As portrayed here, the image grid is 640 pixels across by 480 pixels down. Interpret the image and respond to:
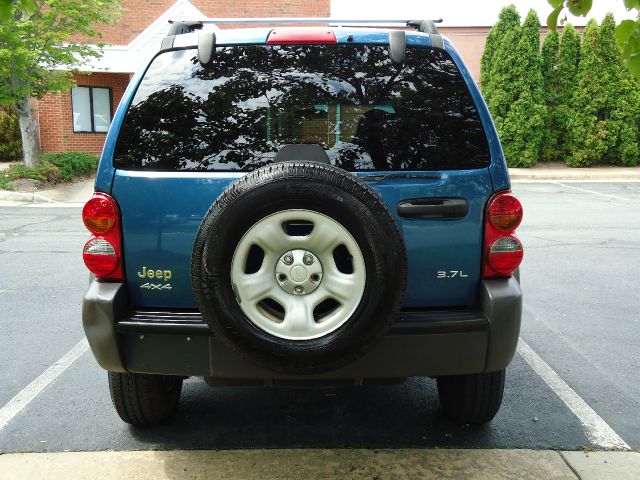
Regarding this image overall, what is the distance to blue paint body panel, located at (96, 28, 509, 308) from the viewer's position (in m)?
2.85

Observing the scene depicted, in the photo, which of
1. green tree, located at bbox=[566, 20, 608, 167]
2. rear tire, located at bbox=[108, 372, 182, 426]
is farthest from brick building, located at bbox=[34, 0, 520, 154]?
rear tire, located at bbox=[108, 372, 182, 426]

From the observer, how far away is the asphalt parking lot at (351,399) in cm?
346

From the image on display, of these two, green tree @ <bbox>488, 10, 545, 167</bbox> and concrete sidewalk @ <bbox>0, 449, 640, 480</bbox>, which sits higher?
green tree @ <bbox>488, 10, 545, 167</bbox>

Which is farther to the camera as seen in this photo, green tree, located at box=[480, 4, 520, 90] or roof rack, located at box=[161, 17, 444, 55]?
green tree, located at box=[480, 4, 520, 90]

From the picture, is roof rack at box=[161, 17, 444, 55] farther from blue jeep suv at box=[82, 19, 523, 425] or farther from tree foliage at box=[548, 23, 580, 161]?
tree foliage at box=[548, 23, 580, 161]

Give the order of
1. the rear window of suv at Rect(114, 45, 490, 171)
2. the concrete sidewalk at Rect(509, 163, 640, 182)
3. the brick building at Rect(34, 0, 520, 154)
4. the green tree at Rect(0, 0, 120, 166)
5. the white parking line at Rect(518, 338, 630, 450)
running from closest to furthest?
the rear window of suv at Rect(114, 45, 490, 171) < the white parking line at Rect(518, 338, 630, 450) < the green tree at Rect(0, 0, 120, 166) < the concrete sidewalk at Rect(509, 163, 640, 182) < the brick building at Rect(34, 0, 520, 154)

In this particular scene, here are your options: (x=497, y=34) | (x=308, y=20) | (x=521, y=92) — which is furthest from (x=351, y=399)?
(x=497, y=34)

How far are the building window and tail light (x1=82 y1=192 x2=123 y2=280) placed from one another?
20549 mm

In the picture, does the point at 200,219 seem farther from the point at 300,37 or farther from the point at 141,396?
the point at 141,396

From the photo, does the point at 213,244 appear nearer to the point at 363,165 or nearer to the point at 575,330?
the point at 363,165

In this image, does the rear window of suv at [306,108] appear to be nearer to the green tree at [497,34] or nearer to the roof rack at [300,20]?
the roof rack at [300,20]

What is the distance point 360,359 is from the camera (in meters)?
2.81

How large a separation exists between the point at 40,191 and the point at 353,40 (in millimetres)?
14661

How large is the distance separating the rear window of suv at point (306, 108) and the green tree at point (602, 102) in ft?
69.8
